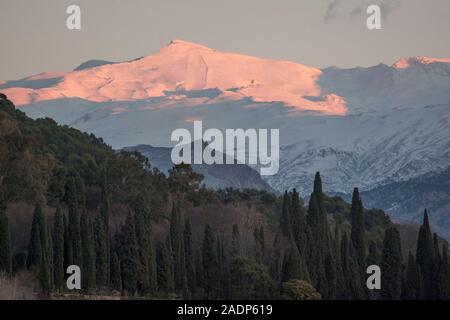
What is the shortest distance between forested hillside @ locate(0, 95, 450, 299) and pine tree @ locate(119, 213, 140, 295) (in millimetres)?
58

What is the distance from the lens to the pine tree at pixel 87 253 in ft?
224

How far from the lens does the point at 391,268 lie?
90.5 metres

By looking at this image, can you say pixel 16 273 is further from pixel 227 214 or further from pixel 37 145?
pixel 227 214

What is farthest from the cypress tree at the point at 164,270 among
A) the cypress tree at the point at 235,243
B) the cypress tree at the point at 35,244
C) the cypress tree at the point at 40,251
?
the cypress tree at the point at 235,243

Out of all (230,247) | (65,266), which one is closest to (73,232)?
(65,266)

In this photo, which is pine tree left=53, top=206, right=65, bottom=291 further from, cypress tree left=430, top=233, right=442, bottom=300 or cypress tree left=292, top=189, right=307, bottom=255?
cypress tree left=430, top=233, right=442, bottom=300

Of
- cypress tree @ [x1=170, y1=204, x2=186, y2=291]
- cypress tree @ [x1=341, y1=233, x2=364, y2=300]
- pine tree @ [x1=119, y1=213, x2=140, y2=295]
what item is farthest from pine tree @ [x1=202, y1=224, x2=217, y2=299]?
cypress tree @ [x1=341, y1=233, x2=364, y2=300]

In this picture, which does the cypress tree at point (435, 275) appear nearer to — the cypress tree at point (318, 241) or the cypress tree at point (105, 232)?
the cypress tree at point (318, 241)

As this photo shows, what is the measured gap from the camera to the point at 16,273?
206 ft

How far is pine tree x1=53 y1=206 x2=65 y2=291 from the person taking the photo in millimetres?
67625

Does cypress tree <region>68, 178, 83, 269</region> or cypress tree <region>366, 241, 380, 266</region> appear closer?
cypress tree <region>68, 178, 83, 269</region>

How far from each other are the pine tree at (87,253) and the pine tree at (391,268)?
2600 cm

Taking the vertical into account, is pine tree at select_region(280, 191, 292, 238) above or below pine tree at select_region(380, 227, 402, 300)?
above

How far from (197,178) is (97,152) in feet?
30.4
